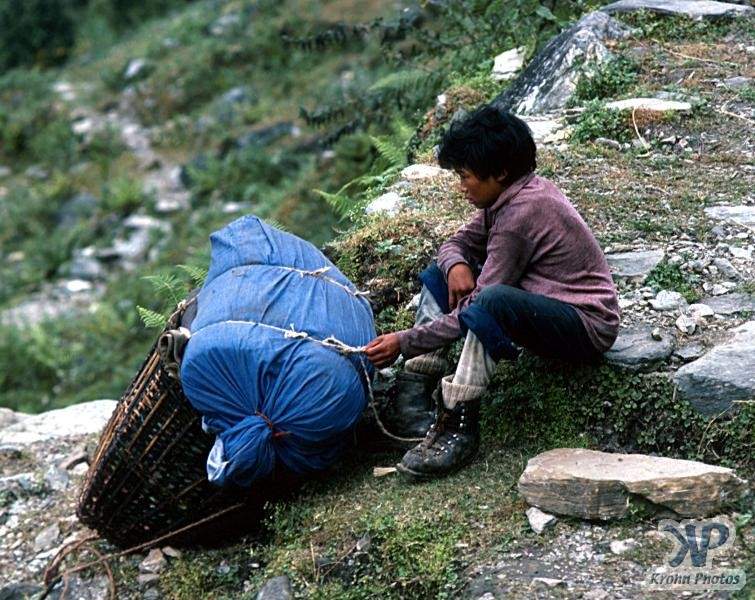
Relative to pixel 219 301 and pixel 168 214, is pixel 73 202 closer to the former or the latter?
pixel 168 214

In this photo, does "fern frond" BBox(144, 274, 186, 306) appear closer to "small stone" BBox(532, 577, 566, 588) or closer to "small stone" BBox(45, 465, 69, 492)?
"small stone" BBox(45, 465, 69, 492)

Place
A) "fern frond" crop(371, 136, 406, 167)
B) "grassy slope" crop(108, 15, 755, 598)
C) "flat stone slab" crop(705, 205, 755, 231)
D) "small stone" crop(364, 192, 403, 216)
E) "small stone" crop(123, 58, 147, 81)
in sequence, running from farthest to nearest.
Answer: "small stone" crop(123, 58, 147, 81) < "fern frond" crop(371, 136, 406, 167) < "small stone" crop(364, 192, 403, 216) < "flat stone slab" crop(705, 205, 755, 231) < "grassy slope" crop(108, 15, 755, 598)

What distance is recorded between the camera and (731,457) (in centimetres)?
336

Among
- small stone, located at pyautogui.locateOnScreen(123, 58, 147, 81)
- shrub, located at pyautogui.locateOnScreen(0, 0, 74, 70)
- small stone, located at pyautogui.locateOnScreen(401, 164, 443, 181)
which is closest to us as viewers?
small stone, located at pyautogui.locateOnScreen(401, 164, 443, 181)

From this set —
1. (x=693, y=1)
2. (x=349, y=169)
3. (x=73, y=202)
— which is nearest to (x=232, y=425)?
(x=693, y=1)

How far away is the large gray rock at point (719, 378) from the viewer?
3.45 m

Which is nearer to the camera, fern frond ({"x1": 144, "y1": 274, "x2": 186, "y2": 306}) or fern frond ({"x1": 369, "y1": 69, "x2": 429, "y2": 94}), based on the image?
fern frond ({"x1": 144, "y1": 274, "x2": 186, "y2": 306})

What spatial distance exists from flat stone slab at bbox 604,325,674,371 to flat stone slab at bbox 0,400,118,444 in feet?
9.45

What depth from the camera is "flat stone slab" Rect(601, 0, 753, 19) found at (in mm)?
6449

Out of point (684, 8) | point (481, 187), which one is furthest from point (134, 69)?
point (481, 187)

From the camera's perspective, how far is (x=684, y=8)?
652cm

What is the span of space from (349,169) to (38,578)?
5016mm

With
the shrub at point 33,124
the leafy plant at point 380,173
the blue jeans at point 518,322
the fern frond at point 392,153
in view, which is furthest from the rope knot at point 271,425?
the shrub at point 33,124

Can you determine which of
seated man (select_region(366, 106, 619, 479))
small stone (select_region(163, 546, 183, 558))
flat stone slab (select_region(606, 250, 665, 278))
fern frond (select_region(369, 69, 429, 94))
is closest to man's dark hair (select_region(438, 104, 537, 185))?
seated man (select_region(366, 106, 619, 479))
